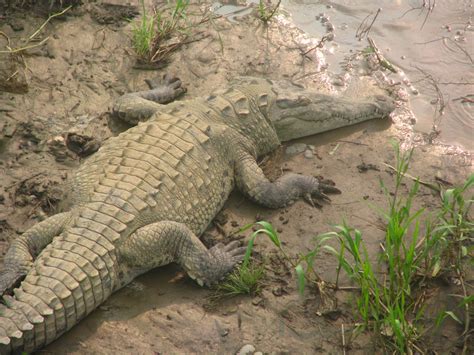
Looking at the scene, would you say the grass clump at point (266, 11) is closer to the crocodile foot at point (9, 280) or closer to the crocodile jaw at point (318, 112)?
the crocodile jaw at point (318, 112)

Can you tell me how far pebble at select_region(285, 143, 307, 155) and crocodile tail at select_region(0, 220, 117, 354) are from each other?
2.30m

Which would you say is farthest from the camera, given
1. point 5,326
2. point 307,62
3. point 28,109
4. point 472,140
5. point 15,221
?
point 307,62

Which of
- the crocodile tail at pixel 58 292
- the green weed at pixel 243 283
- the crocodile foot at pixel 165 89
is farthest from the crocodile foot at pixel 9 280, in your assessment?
the crocodile foot at pixel 165 89

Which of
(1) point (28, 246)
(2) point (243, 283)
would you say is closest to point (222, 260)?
(2) point (243, 283)

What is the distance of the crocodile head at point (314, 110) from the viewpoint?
5516 millimetres

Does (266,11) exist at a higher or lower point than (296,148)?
higher

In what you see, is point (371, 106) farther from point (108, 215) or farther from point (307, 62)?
point (108, 215)

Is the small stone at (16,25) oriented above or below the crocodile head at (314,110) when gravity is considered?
above

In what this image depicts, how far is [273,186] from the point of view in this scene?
4996 millimetres

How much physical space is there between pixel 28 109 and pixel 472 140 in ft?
14.5

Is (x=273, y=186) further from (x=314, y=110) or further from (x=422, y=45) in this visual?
(x=422, y=45)

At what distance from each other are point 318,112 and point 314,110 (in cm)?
5

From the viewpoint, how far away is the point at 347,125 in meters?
5.89

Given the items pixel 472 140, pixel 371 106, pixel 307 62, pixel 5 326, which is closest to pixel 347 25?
pixel 307 62
